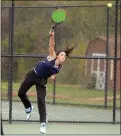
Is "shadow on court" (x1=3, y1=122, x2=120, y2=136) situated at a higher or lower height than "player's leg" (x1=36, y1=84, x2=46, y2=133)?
lower

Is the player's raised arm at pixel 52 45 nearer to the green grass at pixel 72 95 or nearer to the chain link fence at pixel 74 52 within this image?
the chain link fence at pixel 74 52

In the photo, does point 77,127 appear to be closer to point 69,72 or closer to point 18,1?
point 69,72

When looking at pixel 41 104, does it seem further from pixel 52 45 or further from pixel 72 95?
pixel 72 95

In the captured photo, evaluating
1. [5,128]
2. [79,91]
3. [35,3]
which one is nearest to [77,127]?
[5,128]

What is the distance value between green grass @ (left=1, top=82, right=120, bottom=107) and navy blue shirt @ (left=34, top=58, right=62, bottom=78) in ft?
19.9

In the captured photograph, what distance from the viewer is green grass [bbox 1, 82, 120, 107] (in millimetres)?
14840

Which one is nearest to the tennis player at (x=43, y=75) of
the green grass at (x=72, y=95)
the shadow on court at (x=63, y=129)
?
the shadow on court at (x=63, y=129)

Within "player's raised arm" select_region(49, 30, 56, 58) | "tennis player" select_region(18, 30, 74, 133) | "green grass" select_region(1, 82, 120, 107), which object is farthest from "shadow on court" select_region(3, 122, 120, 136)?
"green grass" select_region(1, 82, 120, 107)

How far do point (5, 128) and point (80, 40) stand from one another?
27.4ft

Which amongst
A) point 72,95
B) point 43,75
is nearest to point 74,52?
point 72,95

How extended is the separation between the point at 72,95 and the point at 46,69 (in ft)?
30.3

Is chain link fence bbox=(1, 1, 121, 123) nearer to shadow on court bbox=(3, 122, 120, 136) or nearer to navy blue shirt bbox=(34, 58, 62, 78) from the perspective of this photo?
shadow on court bbox=(3, 122, 120, 136)

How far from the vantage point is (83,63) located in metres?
16.6

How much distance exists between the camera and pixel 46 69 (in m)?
8.24
